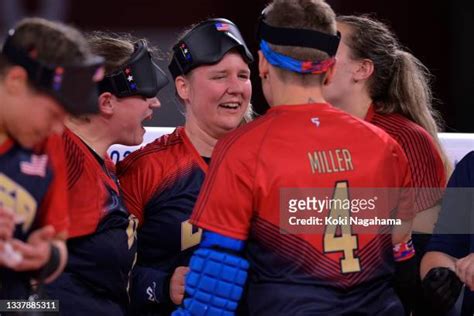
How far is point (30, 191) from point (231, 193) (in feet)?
2.02

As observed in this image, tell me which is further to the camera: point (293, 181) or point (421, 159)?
point (421, 159)

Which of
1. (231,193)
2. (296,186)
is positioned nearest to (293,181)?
(296,186)

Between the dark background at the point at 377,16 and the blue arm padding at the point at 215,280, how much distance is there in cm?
273

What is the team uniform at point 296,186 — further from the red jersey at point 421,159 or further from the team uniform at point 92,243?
the red jersey at point 421,159

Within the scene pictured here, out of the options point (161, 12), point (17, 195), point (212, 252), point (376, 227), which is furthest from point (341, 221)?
point (161, 12)

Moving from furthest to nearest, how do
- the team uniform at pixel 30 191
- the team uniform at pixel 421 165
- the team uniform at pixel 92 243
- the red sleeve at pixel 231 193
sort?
the team uniform at pixel 421 165 → the team uniform at pixel 92 243 → the red sleeve at pixel 231 193 → the team uniform at pixel 30 191

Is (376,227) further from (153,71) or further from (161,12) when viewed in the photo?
(161,12)

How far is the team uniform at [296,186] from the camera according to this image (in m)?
3.29

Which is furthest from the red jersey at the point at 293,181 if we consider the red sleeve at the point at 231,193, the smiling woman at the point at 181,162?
the smiling woman at the point at 181,162

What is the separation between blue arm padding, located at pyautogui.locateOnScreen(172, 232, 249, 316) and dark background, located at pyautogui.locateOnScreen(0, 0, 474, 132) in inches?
107

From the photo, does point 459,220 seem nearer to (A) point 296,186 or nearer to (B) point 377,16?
(A) point 296,186

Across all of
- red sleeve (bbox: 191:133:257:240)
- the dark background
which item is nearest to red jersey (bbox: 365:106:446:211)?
red sleeve (bbox: 191:133:257:240)

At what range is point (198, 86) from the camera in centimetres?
423

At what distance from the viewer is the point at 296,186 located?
3299 mm
